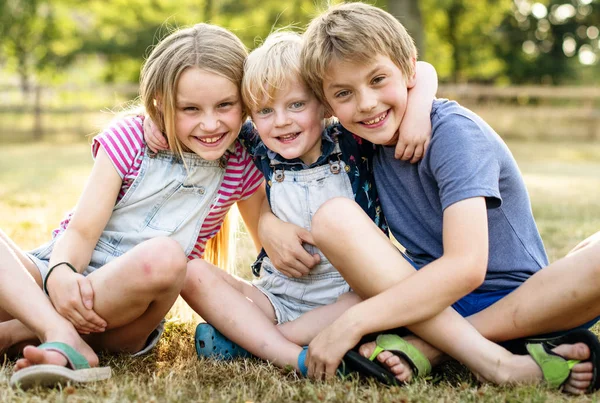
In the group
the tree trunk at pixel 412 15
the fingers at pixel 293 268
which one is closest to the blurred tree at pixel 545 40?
the tree trunk at pixel 412 15

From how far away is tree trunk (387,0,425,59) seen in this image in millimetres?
13028

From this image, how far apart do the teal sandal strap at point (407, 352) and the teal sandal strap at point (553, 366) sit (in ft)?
1.02

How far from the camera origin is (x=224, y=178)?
256cm

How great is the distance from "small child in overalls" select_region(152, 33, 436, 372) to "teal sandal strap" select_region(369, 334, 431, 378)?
33 cm

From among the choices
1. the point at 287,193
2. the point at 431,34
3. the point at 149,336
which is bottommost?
the point at 149,336

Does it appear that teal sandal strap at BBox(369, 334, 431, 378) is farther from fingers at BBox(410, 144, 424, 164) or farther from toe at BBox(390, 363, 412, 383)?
fingers at BBox(410, 144, 424, 164)

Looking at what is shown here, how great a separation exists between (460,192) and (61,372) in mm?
1196

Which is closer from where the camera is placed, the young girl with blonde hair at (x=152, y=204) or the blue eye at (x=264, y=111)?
the young girl with blonde hair at (x=152, y=204)

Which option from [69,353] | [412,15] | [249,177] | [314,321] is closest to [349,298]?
[314,321]

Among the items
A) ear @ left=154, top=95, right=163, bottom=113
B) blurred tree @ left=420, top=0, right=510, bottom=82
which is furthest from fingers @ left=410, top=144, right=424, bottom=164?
blurred tree @ left=420, top=0, right=510, bottom=82

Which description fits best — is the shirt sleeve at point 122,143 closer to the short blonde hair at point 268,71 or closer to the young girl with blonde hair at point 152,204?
the young girl with blonde hair at point 152,204

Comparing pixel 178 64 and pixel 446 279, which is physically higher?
pixel 178 64

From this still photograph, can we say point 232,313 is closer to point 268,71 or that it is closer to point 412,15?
point 268,71

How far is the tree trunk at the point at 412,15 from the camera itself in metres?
13.0
